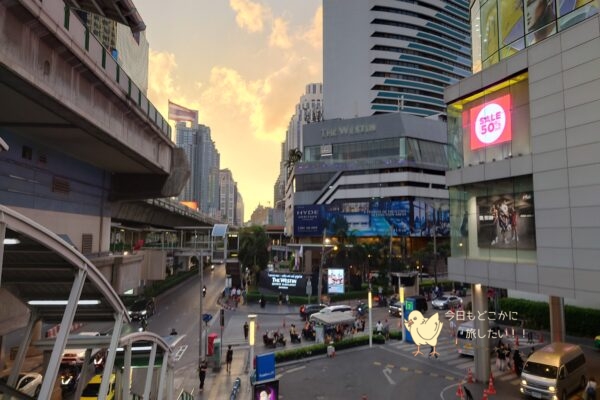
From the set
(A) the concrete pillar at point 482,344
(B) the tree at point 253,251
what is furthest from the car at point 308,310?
(A) the concrete pillar at point 482,344

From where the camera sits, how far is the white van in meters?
17.0

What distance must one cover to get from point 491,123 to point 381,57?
323ft

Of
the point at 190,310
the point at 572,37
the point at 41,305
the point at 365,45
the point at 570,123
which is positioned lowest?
the point at 190,310

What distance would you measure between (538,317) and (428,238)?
1891 inches

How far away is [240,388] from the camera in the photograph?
21156 mm

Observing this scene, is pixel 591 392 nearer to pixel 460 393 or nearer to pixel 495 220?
pixel 460 393

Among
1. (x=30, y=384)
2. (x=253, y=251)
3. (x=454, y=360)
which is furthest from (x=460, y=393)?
(x=253, y=251)

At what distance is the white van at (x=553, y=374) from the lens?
55.8 ft

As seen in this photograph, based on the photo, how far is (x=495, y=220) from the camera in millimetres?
20234

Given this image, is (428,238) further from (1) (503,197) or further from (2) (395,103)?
(1) (503,197)

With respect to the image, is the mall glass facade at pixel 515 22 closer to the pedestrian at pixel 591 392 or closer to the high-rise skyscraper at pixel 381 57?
the pedestrian at pixel 591 392

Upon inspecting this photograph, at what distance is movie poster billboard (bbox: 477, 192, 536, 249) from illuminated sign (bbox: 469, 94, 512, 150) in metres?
2.66

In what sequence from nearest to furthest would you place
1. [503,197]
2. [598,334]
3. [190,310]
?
[503,197] → [598,334] → [190,310]

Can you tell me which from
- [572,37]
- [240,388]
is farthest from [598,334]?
[240,388]
